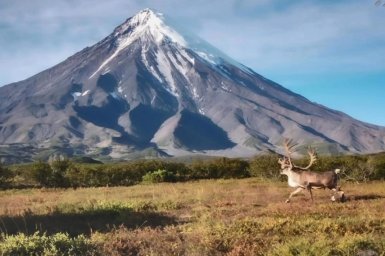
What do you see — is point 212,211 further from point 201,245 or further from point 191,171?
point 191,171

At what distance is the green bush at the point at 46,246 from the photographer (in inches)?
465

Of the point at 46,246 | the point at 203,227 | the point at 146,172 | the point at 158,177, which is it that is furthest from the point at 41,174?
the point at 46,246

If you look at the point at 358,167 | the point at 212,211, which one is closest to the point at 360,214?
the point at 212,211

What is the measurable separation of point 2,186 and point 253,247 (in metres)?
30.4

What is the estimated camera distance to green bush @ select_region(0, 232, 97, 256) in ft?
38.7

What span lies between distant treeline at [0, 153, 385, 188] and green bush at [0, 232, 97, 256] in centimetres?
2861

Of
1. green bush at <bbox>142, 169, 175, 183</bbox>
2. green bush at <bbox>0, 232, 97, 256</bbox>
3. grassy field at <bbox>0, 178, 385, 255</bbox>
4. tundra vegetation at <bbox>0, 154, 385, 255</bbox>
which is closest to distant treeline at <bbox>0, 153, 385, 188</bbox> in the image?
green bush at <bbox>142, 169, 175, 183</bbox>

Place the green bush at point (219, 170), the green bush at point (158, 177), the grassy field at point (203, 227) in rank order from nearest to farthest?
the grassy field at point (203, 227) < the green bush at point (158, 177) < the green bush at point (219, 170)

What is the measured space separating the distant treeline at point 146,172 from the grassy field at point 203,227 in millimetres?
16341

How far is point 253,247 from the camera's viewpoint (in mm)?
12664

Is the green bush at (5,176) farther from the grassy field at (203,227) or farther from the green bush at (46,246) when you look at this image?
the green bush at (46,246)

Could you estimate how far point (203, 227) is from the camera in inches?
585

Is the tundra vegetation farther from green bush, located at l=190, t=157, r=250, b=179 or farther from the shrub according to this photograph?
green bush, located at l=190, t=157, r=250, b=179

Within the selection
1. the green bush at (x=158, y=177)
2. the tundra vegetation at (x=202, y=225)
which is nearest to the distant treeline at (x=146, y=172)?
the green bush at (x=158, y=177)
